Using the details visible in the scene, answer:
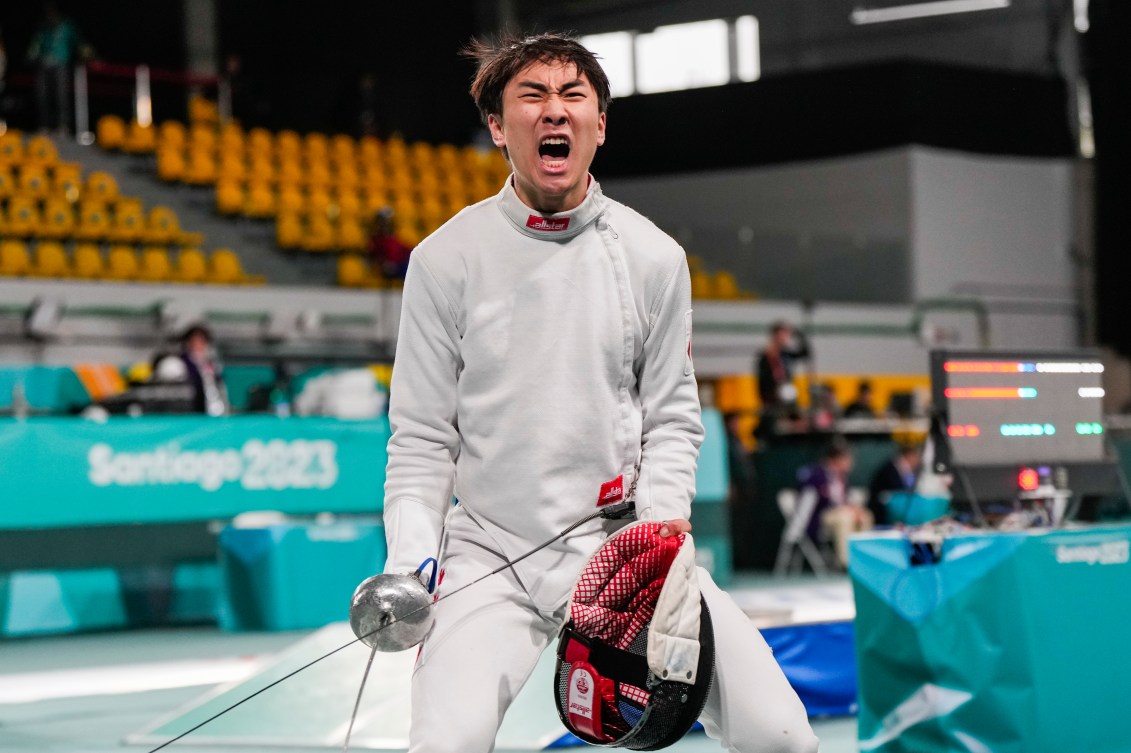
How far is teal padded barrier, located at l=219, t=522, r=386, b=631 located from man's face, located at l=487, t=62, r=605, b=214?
19.8 feet

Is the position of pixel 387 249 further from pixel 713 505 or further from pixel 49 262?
pixel 713 505

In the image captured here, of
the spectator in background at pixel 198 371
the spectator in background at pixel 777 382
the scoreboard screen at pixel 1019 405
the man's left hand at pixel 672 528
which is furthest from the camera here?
the spectator in background at pixel 777 382

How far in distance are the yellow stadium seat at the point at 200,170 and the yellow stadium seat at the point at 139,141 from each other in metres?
0.47

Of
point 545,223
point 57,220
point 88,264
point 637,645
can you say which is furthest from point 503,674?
point 57,220

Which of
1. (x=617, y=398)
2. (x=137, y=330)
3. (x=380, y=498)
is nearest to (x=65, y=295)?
(x=137, y=330)

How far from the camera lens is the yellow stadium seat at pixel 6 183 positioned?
43.5ft

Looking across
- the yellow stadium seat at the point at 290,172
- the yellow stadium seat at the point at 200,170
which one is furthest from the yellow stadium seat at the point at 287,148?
the yellow stadium seat at the point at 200,170

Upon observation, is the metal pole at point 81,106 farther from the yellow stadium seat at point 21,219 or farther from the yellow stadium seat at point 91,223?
the yellow stadium seat at point 21,219

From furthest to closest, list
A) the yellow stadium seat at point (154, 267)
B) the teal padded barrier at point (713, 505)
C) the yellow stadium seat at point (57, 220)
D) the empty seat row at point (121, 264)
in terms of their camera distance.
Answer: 1. the yellow stadium seat at point (154, 267)
2. the yellow stadium seat at point (57, 220)
3. the empty seat row at point (121, 264)
4. the teal padded barrier at point (713, 505)

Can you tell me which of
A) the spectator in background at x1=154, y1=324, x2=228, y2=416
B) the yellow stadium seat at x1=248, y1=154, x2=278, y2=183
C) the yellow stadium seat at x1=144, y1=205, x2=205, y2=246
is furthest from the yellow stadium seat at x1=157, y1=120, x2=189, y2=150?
the spectator in background at x1=154, y1=324, x2=228, y2=416

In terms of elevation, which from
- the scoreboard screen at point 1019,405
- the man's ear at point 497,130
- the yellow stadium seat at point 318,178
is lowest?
the scoreboard screen at point 1019,405

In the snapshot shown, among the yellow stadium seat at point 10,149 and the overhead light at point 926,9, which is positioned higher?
the overhead light at point 926,9

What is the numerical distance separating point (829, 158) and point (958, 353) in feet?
48.1

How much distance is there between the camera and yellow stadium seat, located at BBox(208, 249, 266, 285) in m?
14.1
